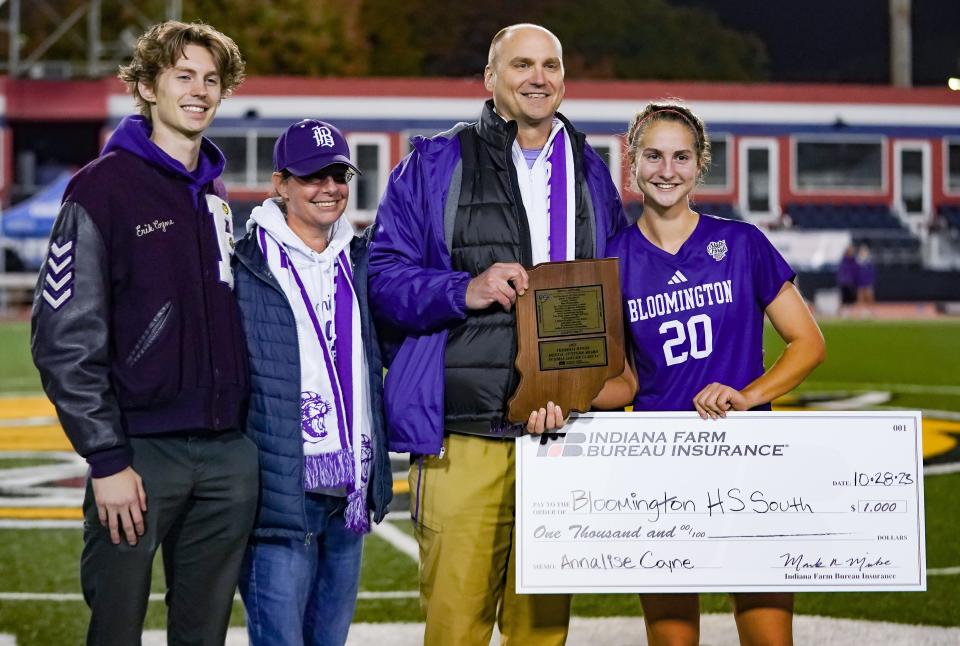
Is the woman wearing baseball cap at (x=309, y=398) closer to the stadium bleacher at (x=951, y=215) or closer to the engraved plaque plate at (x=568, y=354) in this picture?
the engraved plaque plate at (x=568, y=354)

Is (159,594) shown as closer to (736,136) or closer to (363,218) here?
(363,218)

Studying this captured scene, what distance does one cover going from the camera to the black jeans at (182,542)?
2895 millimetres

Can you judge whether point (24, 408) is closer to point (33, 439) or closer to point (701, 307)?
point (33, 439)

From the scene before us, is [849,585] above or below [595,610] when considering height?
above

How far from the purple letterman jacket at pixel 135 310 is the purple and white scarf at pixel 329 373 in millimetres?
169

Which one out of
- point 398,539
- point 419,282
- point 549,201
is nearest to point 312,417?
point 419,282

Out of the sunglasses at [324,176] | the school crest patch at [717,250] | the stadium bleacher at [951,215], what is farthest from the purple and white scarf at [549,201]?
the stadium bleacher at [951,215]

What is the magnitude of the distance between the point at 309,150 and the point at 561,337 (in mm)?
827

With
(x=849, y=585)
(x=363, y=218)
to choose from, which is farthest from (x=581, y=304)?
(x=363, y=218)

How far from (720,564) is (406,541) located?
3.13 m

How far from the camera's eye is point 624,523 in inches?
125

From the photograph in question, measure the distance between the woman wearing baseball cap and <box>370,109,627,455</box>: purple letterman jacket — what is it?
0.24ft

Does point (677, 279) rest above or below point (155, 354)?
above

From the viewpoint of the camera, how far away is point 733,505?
3158 millimetres
